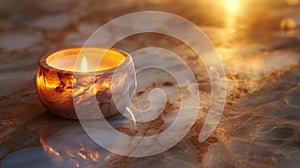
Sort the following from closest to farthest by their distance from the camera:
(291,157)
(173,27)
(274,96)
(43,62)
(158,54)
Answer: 1. (291,157)
2. (43,62)
3. (274,96)
4. (158,54)
5. (173,27)

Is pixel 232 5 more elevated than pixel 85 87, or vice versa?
pixel 232 5

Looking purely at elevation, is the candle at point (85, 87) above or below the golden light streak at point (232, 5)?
below

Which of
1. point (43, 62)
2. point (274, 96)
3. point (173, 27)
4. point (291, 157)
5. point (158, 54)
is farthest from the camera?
point (173, 27)

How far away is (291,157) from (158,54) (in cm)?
78

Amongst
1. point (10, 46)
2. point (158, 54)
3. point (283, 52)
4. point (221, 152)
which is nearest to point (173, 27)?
point (158, 54)

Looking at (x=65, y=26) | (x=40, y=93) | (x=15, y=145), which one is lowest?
(x=15, y=145)

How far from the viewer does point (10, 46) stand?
172 centimetres

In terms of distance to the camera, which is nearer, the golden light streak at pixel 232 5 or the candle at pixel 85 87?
the candle at pixel 85 87

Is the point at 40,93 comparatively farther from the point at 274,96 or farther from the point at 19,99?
the point at 274,96

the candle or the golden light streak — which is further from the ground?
the golden light streak

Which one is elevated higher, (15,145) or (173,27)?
(173,27)

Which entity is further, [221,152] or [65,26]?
[65,26]

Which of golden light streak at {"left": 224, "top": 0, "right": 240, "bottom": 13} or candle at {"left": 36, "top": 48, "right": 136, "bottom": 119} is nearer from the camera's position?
candle at {"left": 36, "top": 48, "right": 136, "bottom": 119}

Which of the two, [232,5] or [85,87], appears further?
[232,5]
